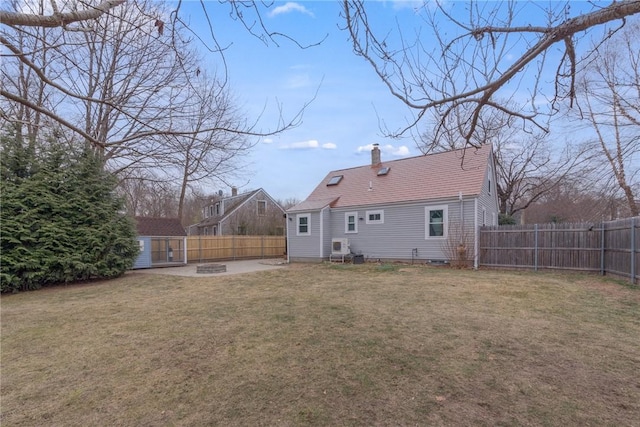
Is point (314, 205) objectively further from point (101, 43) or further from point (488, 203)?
point (101, 43)

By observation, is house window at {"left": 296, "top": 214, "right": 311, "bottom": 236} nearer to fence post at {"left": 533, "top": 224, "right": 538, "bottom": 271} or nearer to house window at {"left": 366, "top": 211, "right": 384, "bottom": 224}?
house window at {"left": 366, "top": 211, "right": 384, "bottom": 224}

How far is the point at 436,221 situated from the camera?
13.5 meters

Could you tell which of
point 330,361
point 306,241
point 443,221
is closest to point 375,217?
point 443,221

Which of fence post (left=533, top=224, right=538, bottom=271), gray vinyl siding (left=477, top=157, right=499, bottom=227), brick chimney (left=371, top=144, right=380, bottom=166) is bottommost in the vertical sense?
fence post (left=533, top=224, right=538, bottom=271)

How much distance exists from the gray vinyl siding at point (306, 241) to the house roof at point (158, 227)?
607 cm

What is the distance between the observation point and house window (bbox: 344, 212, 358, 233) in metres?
15.9

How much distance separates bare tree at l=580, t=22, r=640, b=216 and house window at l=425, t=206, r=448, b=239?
5338 mm

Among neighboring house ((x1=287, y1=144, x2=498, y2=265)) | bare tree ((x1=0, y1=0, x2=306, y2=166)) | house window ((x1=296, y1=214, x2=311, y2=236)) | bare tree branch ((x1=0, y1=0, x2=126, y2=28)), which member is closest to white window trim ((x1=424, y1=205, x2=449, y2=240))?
neighboring house ((x1=287, y1=144, x2=498, y2=265))

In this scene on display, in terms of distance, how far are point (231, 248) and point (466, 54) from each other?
65.9 ft

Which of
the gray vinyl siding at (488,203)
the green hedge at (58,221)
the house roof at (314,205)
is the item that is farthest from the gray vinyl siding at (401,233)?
the green hedge at (58,221)

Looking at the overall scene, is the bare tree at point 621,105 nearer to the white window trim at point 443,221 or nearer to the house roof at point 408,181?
the house roof at point 408,181

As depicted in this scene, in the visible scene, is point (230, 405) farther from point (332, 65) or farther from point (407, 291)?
point (407, 291)

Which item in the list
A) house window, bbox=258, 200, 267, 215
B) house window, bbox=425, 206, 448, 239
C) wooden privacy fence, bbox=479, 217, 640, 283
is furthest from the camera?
house window, bbox=258, 200, 267, 215

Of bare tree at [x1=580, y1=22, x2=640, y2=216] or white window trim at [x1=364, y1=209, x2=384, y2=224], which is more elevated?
bare tree at [x1=580, y1=22, x2=640, y2=216]
